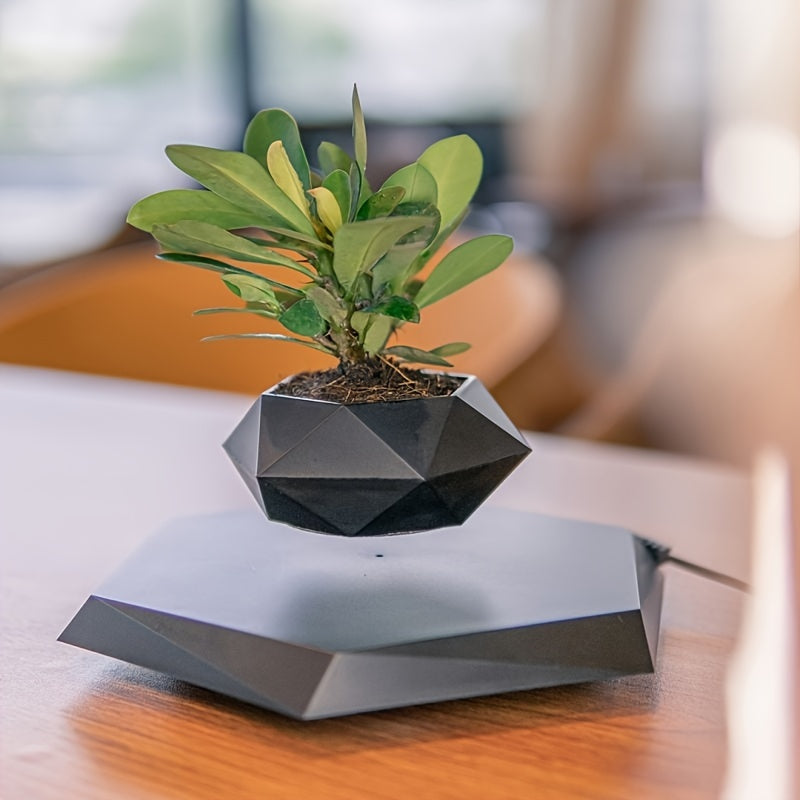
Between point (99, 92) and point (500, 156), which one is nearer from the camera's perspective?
point (500, 156)

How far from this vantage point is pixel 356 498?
1.49 feet

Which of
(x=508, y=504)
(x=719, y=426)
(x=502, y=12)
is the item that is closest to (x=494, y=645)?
(x=508, y=504)

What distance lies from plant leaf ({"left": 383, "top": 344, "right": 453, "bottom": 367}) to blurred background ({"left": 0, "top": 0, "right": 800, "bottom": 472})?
0.66 m

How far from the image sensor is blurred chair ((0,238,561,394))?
1.30m

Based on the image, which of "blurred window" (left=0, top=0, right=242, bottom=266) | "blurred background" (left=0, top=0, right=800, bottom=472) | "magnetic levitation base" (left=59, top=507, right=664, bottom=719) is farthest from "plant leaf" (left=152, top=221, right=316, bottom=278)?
"blurred window" (left=0, top=0, right=242, bottom=266)

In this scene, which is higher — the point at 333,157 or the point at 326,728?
the point at 333,157

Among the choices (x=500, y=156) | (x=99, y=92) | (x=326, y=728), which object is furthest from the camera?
(x=99, y=92)

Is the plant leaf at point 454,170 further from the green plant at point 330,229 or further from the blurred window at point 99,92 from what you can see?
the blurred window at point 99,92

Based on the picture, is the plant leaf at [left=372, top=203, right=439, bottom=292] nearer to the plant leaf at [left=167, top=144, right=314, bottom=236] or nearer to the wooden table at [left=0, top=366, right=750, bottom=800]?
the plant leaf at [left=167, top=144, right=314, bottom=236]

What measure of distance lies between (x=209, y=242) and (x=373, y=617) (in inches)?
6.7

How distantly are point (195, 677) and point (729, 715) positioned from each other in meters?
0.22

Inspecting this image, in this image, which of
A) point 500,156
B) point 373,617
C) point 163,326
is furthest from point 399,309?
point 500,156

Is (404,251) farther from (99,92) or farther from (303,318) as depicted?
(99,92)

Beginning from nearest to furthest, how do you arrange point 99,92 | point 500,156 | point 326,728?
point 326,728, point 500,156, point 99,92
